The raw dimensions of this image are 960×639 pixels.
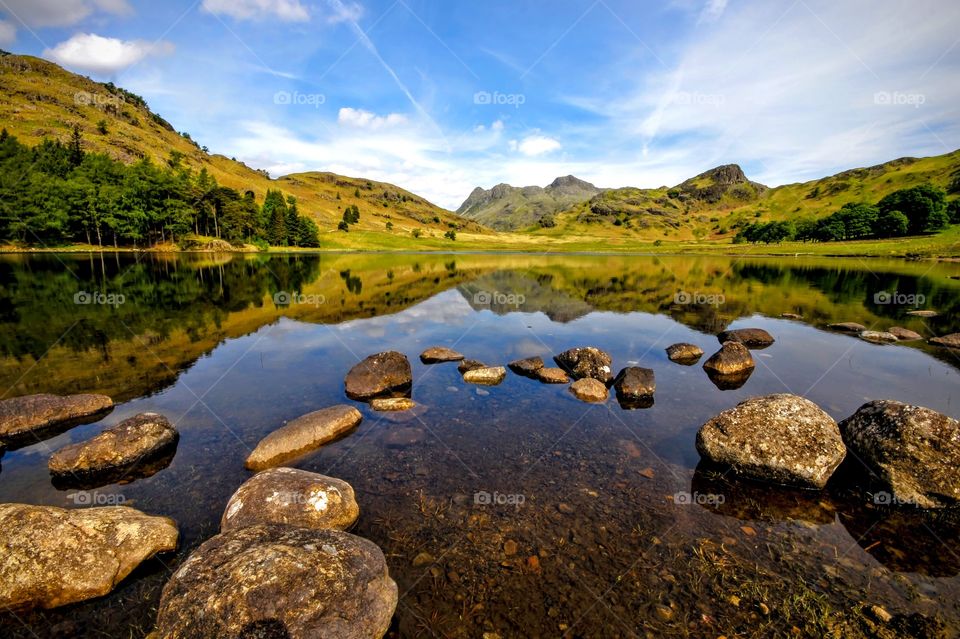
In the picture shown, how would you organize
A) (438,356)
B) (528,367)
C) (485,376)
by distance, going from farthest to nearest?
1. (438,356)
2. (528,367)
3. (485,376)

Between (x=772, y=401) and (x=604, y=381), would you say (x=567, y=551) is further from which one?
(x=604, y=381)

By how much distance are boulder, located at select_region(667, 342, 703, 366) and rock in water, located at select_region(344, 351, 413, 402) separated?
15774 millimetres

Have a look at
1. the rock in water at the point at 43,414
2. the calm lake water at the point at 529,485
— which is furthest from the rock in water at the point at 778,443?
the rock in water at the point at 43,414

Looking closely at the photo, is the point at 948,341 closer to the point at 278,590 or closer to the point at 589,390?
the point at 589,390

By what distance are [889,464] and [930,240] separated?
181333 mm

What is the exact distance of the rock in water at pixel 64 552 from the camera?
733 cm

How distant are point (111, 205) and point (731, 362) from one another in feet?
487

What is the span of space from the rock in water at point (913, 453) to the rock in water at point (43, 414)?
26.2 m

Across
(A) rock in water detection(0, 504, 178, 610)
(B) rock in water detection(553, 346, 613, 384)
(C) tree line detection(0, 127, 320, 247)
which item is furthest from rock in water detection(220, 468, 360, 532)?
(C) tree line detection(0, 127, 320, 247)

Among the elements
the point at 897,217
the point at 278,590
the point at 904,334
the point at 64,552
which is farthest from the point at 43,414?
the point at 897,217

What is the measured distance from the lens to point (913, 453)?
11.0m

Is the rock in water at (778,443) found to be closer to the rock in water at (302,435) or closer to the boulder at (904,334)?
the rock in water at (302,435)

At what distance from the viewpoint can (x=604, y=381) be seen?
64.2 ft

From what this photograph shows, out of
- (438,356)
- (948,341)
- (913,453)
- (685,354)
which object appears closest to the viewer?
(913,453)
